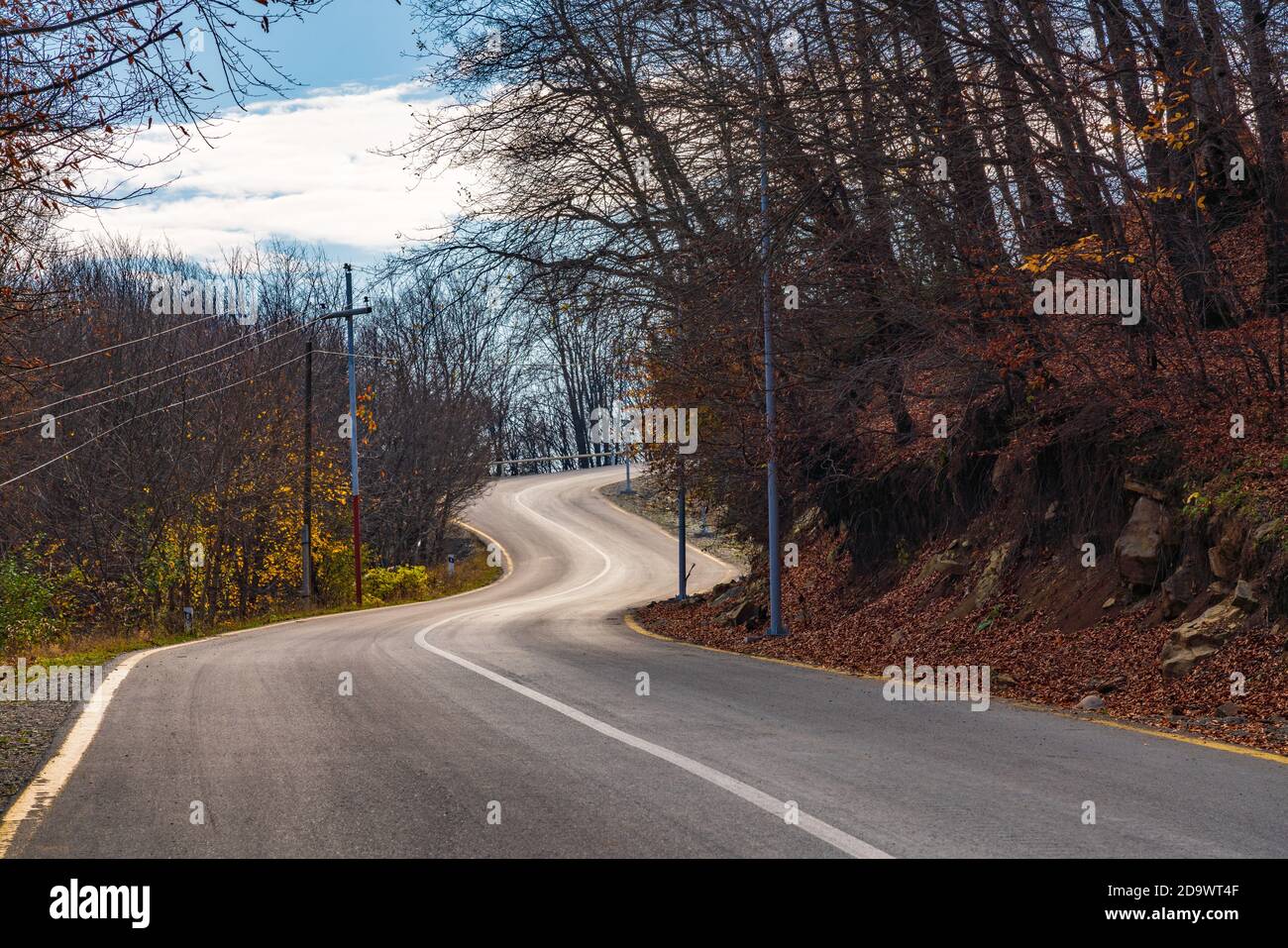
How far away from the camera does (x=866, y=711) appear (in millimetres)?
10547

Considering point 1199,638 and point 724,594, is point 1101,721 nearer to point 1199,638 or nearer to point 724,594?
point 1199,638

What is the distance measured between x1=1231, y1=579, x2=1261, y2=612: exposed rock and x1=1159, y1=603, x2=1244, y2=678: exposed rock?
0.06m

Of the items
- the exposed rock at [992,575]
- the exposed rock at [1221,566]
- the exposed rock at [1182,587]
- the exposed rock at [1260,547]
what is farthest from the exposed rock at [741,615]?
the exposed rock at [1260,547]

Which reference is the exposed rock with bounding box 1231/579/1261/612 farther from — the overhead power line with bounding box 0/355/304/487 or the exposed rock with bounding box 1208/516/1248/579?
the overhead power line with bounding box 0/355/304/487

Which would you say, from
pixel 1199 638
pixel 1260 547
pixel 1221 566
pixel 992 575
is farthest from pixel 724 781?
pixel 992 575

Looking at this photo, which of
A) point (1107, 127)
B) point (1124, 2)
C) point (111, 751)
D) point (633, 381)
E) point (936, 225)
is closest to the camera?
point (111, 751)

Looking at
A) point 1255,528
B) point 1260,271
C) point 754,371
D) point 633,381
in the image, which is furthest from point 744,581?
point 1255,528

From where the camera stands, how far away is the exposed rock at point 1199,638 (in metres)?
10.7

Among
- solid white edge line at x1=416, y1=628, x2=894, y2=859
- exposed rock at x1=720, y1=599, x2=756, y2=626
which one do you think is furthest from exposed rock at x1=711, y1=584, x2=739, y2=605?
solid white edge line at x1=416, y1=628, x2=894, y2=859

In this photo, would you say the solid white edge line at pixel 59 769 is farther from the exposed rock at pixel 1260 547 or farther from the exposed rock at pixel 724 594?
the exposed rock at pixel 724 594

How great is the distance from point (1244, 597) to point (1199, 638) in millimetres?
540

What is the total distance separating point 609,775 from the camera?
24.6 ft
